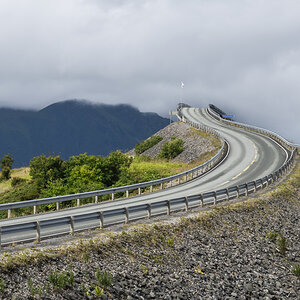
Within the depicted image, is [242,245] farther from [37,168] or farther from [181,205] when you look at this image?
[37,168]

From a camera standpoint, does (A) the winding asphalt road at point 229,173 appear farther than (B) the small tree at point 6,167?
No

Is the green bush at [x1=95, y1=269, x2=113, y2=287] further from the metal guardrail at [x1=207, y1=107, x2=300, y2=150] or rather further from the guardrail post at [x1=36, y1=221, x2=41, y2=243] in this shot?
the metal guardrail at [x1=207, y1=107, x2=300, y2=150]

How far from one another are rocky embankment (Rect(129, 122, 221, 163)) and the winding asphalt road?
10.8 ft

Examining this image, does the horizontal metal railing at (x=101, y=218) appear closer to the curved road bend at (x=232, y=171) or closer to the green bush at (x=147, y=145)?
the curved road bend at (x=232, y=171)

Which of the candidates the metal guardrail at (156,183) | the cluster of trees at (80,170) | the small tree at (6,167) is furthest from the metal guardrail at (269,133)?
the small tree at (6,167)

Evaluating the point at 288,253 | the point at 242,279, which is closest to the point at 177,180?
the point at 288,253

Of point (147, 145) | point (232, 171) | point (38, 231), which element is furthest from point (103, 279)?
point (147, 145)

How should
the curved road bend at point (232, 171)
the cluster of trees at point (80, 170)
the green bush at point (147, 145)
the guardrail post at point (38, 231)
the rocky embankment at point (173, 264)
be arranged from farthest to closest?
the green bush at point (147, 145)
the cluster of trees at point (80, 170)
the curved road bend at point (232, 171)
the guardrail post at point (38, 231)
the rocky embankment at point (173, 264)

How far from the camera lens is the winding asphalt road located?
66.9ft

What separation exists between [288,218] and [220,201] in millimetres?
4840

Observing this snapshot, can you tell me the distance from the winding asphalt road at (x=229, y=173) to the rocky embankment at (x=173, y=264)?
1905 millimetres

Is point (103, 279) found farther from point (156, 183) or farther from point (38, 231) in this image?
point (156, 183)

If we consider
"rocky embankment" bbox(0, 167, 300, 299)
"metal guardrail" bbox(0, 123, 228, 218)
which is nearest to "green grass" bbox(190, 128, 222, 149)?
"metal guardrail" bbox(0, 123, 228, 218)

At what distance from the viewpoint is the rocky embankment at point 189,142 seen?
183 ft
